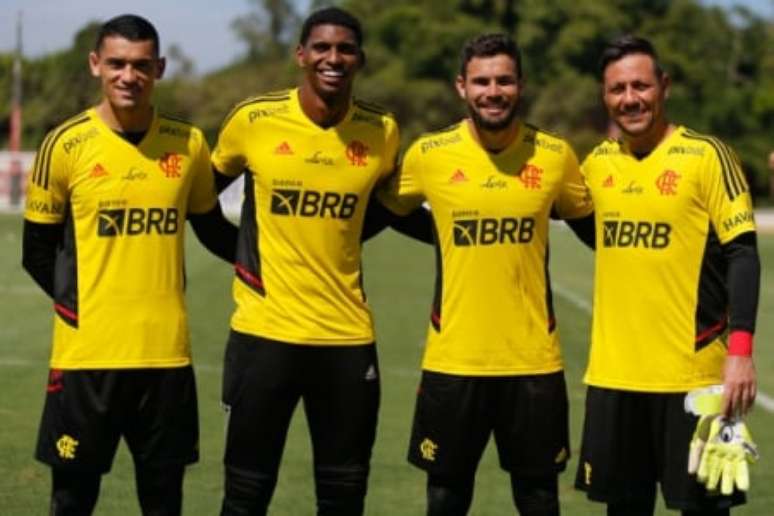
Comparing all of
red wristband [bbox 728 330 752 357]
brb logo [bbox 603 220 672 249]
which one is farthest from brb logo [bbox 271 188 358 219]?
red wristband [bbox 728 330 752 357]

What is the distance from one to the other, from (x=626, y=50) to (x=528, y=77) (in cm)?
6056

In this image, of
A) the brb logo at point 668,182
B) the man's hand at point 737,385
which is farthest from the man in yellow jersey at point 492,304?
the man's hand at point 737,385

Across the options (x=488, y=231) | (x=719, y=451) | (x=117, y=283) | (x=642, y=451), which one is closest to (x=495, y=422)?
(x=642, y=451)

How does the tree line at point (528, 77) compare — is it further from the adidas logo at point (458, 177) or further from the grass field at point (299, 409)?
the adidas logo at point (458, 177)

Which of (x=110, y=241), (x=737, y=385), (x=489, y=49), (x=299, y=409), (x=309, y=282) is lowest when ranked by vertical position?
(x=299, y=409)

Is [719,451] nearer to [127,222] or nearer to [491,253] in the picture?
[491,253]

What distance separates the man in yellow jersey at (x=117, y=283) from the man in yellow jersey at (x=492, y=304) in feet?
3.36

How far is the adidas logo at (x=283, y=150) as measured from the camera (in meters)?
6.29

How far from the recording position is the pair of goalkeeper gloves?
5848 millimetres

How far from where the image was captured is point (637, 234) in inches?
238

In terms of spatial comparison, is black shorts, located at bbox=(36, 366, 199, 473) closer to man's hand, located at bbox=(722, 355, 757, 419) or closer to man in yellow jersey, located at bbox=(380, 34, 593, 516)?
man in yellow jersey, located at bbox=(380, 34, 593, 516)

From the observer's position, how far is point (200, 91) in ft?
220

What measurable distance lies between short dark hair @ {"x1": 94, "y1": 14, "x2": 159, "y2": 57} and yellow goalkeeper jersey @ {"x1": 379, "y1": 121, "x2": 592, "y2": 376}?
1.21 metres

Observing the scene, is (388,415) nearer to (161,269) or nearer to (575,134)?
(161,269)
